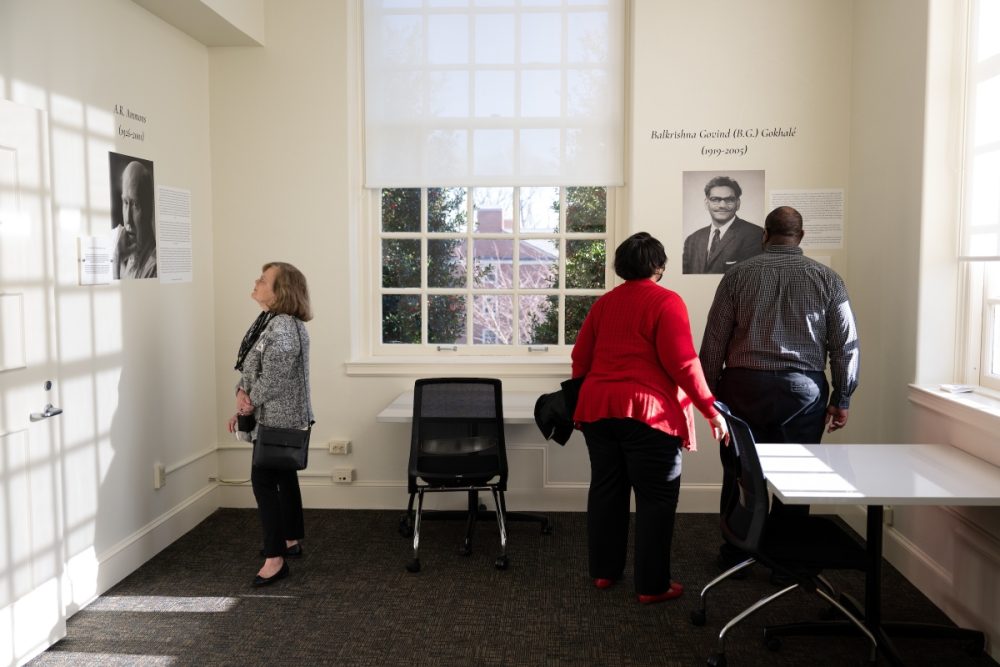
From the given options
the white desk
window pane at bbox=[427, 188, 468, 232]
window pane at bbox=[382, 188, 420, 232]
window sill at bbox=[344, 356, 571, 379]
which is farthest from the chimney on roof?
the white desk

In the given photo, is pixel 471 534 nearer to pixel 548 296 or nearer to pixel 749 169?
pixel 548 296

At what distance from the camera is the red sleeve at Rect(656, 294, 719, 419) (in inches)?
138

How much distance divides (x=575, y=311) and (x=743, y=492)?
2.41 meters

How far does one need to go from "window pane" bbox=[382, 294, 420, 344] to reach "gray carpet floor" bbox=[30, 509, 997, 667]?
54.1 inches

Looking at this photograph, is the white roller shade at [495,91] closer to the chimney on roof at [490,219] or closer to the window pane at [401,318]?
the chimney on roof at [490,219]

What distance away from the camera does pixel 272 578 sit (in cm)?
415

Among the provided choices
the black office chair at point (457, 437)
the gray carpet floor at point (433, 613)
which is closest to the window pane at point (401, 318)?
the black office chair at point (457, 437)

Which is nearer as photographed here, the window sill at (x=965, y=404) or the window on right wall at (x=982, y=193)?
the window sill at (x=965, y=404)

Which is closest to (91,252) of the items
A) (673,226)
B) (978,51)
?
(673,226)

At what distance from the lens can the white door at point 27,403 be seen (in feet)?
10.6

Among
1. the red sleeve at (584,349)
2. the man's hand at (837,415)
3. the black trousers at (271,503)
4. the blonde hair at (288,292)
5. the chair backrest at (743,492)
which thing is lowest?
the black trousers at (271,503)

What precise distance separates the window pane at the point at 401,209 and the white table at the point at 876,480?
9.49 ft

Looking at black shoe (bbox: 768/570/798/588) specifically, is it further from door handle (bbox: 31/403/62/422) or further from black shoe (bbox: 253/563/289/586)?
door handle (bbox: 31/403/62/422)

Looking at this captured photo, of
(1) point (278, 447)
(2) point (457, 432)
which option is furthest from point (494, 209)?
(1) point (278, 447)
